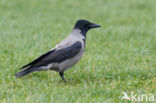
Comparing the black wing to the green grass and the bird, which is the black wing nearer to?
the bird

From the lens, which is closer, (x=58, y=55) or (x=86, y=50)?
(x=58, y=55)

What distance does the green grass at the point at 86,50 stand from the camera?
5.48m

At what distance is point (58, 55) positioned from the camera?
21.2 ft

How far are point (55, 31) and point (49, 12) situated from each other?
4404mm

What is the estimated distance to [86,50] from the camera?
945cm

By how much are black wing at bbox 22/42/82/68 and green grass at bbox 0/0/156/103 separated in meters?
0.34

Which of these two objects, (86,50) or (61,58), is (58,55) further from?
(86,50)

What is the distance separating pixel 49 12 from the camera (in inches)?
630

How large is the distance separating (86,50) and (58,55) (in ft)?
9.99

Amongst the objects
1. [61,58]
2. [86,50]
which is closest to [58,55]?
[61,58]

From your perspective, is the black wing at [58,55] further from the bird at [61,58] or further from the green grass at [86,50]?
the green grass at [86,50]

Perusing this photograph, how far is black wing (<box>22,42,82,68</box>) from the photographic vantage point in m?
6.37

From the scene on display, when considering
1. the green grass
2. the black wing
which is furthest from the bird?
the green grass

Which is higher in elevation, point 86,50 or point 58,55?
point 58,55
